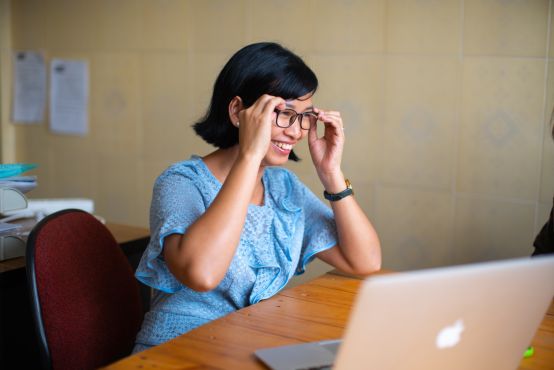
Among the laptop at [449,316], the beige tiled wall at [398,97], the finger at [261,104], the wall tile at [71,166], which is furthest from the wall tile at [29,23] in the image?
the laptop at [449,316]

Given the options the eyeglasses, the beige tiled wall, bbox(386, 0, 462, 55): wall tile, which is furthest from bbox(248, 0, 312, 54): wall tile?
the eyeglasses

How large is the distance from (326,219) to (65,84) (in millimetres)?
2083

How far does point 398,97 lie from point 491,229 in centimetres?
55

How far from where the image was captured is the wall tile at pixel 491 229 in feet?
7.61

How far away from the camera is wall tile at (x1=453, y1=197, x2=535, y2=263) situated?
232 centimetres

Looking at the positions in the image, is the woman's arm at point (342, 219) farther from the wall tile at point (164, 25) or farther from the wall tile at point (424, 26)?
the wall tile at point (164, 25)

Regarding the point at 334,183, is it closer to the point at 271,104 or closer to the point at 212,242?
the point at 271,104

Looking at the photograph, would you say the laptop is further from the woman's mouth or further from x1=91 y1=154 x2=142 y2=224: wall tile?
x1=91 y1=154 x2=142 y2=224: wall tile

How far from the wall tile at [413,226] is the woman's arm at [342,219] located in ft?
2.32

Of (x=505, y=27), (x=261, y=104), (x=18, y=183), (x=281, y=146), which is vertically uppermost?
(x=505, y=27)

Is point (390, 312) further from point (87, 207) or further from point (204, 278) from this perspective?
point (87, 207)

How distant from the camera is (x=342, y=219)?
1796 millimetres

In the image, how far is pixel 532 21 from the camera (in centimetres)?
222

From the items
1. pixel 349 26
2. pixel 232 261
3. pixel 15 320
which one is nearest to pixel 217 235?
pixel 232 261
